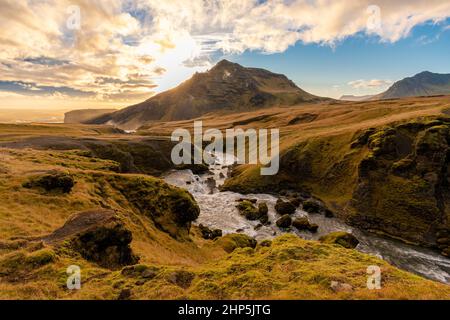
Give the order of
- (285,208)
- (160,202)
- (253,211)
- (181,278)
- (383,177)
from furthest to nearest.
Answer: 1. (285,208)
2. (383,177)
3. (253,211)
4. (160,202)
5. (181,278)

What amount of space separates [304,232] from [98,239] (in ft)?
127


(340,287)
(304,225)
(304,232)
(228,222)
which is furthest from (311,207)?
(340,287)

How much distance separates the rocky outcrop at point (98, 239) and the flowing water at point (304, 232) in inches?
1177

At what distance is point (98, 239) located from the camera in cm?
1950

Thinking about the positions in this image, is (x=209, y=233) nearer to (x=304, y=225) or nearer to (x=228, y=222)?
(x=228, y=222)

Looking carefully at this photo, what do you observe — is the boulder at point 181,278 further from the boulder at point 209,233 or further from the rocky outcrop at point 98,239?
the boulder at point 209,233

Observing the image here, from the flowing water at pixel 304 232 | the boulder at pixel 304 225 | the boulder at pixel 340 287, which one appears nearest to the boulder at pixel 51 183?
the flowing water at pixel 304 232

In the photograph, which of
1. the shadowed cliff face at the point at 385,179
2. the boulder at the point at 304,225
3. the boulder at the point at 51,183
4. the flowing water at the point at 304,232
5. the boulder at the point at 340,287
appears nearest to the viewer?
the boulder at the point at 340,287

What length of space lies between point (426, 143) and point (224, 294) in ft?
193

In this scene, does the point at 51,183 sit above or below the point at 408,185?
above

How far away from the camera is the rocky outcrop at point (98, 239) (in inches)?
744

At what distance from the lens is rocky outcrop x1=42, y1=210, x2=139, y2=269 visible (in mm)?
18897

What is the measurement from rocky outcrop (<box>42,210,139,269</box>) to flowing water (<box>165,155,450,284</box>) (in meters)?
29.9

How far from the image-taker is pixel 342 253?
20.1 meters
